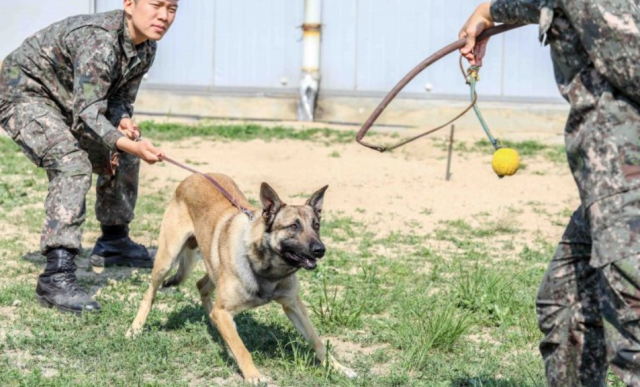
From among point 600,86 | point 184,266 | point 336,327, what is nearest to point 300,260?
point 336,327

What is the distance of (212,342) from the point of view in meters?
5.55

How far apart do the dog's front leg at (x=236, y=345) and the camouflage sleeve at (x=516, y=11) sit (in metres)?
2.24

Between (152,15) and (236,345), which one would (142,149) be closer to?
(152,15)

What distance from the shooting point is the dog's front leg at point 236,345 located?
5.03 m

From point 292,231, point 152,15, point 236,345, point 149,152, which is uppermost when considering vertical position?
point 152,15

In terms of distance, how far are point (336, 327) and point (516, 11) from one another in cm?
271

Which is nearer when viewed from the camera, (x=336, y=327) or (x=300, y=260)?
(x=300, y=260)

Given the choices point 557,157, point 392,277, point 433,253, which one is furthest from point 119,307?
point 557,157

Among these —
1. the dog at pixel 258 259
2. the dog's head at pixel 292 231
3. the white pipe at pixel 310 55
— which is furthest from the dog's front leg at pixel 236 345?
Result: the white pipe at pixel 310 55

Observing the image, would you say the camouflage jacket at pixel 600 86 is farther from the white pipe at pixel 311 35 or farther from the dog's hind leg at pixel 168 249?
the white pipe at pixel 311 35

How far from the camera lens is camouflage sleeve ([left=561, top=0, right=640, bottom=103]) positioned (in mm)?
3258

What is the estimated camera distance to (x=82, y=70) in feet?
19.7

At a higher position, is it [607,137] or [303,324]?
[607,137]

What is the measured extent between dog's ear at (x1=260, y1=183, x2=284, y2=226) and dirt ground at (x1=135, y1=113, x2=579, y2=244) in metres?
3.72
